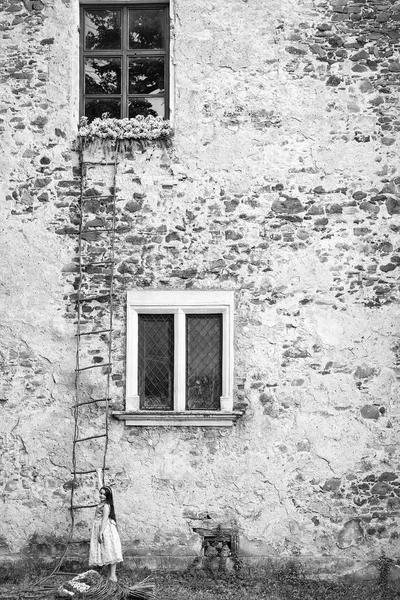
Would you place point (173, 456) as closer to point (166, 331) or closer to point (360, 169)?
point (166, 331)

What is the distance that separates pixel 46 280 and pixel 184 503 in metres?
2.79

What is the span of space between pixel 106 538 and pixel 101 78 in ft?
16.3

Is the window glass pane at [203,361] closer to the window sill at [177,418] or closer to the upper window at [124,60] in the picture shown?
the window sill at [177,418]

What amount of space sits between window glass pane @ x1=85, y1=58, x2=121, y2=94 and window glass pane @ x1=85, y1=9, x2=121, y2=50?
164 mm

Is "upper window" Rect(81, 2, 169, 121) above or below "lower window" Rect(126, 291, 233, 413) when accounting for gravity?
above

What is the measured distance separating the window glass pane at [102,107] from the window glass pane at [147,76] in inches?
9.3

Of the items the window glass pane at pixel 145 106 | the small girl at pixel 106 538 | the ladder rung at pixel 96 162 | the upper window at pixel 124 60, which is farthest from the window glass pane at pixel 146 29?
the small girl at pixel 106 538

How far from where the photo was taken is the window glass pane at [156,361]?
9570 millimetres

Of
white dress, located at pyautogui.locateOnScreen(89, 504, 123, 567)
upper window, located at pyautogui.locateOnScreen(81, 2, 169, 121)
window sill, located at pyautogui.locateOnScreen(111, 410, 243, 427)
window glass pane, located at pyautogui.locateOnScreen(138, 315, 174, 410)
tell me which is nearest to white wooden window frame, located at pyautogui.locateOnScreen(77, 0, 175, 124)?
upper window, located at pyautogui.locateOnScreen(81, 2, 169, 121)

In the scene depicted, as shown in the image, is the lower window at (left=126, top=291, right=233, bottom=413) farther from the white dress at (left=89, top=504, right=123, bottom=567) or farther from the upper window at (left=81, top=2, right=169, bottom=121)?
the upper window at (left=81, top=2, right=169, bottom=121)

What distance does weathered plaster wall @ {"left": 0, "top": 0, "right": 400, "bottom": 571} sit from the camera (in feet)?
30.5

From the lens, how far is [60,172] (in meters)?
9.69

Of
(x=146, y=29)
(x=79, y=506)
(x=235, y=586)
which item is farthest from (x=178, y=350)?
(x=146, y=29)

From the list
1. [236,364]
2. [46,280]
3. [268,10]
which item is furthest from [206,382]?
[268,10]
